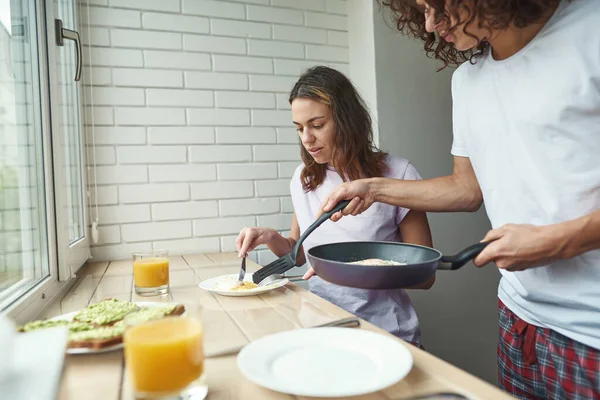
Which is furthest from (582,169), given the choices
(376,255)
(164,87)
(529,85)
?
(164,87)

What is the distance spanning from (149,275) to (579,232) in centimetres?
106

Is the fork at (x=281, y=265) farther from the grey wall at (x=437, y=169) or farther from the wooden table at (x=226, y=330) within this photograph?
the grey wall at (x=437, y=169)

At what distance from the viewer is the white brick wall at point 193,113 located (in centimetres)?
188

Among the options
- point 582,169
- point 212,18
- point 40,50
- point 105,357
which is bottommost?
point 105,357

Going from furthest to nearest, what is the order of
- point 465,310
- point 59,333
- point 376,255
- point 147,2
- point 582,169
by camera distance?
point 465,310 → point 147,2 → point 376,255 → point 582,169 → point 59,333

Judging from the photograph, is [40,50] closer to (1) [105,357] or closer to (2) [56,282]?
(2) [56,282]

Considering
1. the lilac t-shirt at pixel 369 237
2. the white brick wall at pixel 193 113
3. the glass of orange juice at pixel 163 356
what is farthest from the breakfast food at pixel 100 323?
the white brick wall at pixel 193 113

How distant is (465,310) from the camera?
7.58 feet

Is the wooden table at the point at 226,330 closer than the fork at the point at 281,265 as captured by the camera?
Yes

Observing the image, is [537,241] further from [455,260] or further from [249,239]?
[249,239]

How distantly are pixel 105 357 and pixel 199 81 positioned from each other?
151 cm

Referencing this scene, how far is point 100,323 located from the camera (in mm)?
825

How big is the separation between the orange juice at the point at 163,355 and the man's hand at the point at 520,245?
61cm

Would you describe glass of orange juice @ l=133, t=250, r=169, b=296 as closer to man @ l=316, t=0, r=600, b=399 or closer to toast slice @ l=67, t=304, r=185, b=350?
toast slice @ l=67, t=304, r=185, b=350
